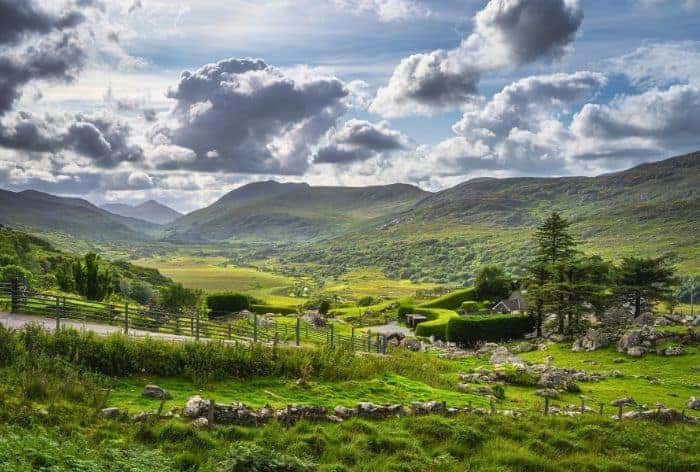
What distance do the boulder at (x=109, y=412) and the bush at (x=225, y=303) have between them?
164ft

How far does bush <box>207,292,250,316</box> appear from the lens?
2608 inches

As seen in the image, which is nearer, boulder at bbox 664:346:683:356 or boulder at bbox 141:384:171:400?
boulder at bbox 141:384:171:400

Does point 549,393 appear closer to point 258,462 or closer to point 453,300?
point 258,462

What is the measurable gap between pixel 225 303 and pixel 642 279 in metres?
50.1

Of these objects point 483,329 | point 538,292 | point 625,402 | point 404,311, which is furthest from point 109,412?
point 404,311

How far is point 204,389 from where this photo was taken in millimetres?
20469

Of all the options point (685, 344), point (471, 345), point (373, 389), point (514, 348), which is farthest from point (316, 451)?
point (471, 345)

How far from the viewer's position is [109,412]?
1591cm

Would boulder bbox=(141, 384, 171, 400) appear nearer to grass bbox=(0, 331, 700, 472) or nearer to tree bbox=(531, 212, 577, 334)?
grass bbox=(0, 331, 700, 472)

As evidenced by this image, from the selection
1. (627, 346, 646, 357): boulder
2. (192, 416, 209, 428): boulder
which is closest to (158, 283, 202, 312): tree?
(627, 346, 646, 357): boulder

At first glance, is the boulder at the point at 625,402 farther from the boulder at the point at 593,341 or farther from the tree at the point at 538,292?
the tree at the point at 538,292

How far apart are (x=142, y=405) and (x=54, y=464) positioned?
6.49 metres

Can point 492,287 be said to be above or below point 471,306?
above

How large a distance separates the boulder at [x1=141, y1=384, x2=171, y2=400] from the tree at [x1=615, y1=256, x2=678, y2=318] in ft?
174
